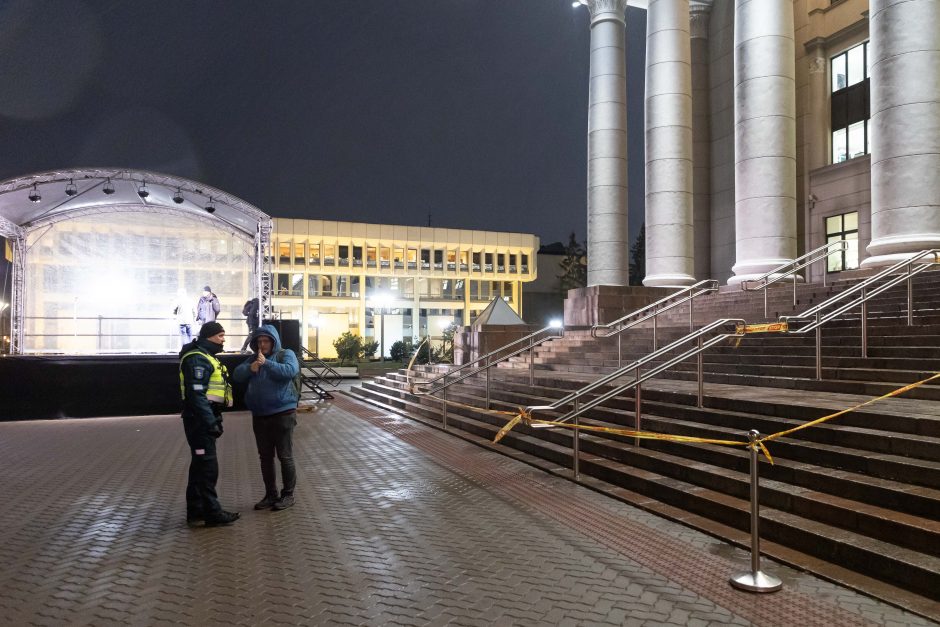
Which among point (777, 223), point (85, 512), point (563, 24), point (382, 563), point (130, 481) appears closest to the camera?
point (382, 563)

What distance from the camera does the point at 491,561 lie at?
547 centimetres

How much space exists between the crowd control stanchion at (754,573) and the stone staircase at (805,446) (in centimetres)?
51

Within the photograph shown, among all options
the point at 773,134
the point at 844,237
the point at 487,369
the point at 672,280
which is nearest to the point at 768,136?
the point at 773,134

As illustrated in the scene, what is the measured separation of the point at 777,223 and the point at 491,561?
48.8 feet

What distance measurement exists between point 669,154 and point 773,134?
352 cm

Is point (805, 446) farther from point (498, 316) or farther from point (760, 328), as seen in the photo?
point (498, 316)

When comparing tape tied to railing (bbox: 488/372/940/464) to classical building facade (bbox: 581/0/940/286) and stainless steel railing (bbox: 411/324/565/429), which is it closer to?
stainless steel railing (bbox: 411/324/565/429)

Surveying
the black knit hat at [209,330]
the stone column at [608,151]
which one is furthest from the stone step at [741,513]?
the stone column at [608,151]

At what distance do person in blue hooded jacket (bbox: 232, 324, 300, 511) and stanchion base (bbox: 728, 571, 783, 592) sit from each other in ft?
15.1

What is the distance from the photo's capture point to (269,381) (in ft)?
23.2

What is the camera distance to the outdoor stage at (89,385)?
16.8m

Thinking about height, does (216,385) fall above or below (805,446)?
above

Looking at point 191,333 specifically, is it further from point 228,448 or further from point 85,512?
point 85,512

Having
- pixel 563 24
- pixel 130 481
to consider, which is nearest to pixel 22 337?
pixel 130 481
